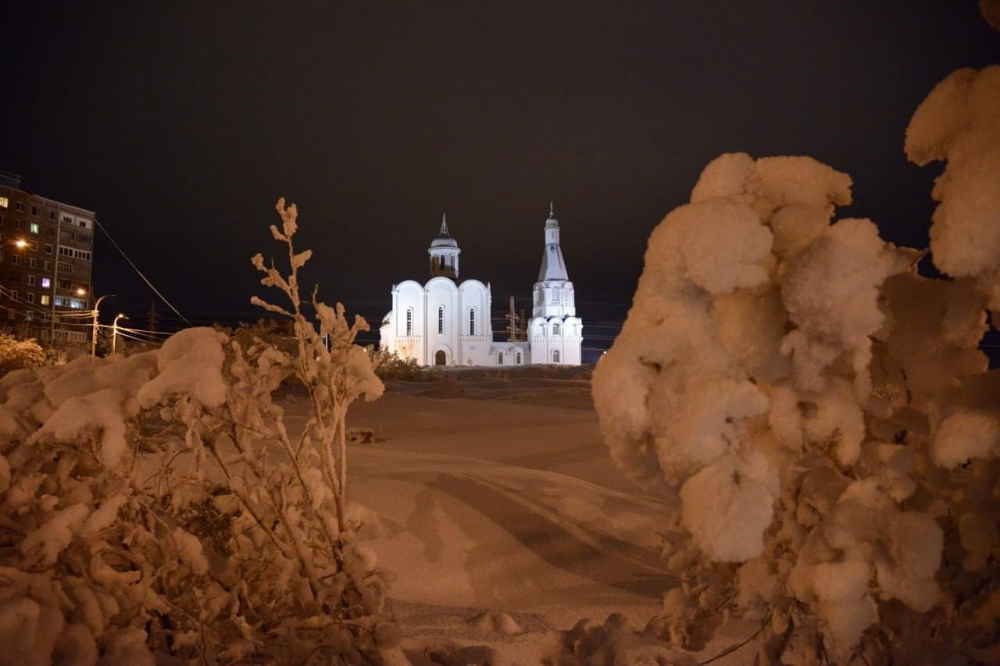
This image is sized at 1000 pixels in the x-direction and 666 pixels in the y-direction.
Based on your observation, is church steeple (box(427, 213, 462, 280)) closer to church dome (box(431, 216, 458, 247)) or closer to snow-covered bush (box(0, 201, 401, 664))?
church dome (box(431, 216, 458, 247))

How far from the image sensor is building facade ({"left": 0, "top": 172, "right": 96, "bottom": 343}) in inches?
1956

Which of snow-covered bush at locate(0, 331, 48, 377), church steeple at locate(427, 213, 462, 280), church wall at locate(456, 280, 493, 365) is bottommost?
snow-covered bush at locate(0, 331, 48, 377)

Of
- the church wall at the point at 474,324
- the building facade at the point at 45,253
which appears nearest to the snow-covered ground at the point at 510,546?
the church wall at the point at 474,324

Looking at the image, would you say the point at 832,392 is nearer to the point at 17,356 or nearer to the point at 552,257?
the point at 17,356

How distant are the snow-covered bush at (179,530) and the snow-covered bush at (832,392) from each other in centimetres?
169

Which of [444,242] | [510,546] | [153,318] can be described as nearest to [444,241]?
[444,242]

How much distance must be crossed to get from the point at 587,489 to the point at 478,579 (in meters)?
2.63

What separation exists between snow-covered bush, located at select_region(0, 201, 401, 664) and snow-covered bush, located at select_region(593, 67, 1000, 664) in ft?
5.54

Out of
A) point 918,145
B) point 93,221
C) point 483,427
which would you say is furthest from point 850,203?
point 93,221

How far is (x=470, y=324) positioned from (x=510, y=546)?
47510mm

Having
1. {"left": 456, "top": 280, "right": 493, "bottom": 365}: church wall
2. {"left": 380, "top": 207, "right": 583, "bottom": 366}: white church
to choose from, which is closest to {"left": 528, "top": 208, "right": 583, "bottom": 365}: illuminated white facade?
{"left": 380, "top": 207, "right": 583, "bottom": 366}: white church

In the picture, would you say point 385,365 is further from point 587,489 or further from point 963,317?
point 963,317

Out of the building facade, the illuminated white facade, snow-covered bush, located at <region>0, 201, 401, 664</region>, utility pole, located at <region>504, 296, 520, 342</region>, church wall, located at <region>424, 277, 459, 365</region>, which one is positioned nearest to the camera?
snow-covered bush, located at <region>0, 201, 401, 664</region>

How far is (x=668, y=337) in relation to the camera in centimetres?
189
